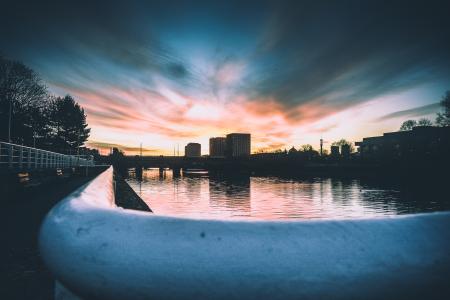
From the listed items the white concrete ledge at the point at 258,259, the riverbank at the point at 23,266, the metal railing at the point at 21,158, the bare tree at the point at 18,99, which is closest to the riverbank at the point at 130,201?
the metal railing at the point at 21,158

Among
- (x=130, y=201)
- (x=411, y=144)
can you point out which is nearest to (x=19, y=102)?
(x=130, y=201)

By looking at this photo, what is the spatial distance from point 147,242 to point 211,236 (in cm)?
14

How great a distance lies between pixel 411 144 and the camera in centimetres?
7675

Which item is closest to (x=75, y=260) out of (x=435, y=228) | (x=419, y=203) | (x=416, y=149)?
(x=435, y=228)

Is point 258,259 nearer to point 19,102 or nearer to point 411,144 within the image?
point 19,102

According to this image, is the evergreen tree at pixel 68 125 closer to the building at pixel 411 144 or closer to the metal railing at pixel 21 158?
the metal railing at pixel 21 158

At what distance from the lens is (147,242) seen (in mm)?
627

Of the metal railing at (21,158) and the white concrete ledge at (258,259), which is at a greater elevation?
the metal railing at (21,158)

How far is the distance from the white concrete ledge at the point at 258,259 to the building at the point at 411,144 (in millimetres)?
76948

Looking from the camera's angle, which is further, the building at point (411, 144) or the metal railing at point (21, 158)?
the building at point (411, 144)

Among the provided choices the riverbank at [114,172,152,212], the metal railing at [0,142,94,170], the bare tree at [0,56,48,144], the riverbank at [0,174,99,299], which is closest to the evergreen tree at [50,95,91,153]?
the bare tree at [0,56,48,144]

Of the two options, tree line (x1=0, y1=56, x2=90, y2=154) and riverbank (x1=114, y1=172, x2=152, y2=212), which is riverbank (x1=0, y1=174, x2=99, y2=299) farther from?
tree line (x1=0, y1=56, x2=90, y2=154)

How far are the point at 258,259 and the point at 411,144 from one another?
298ft

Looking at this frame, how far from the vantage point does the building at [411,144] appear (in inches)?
2594
